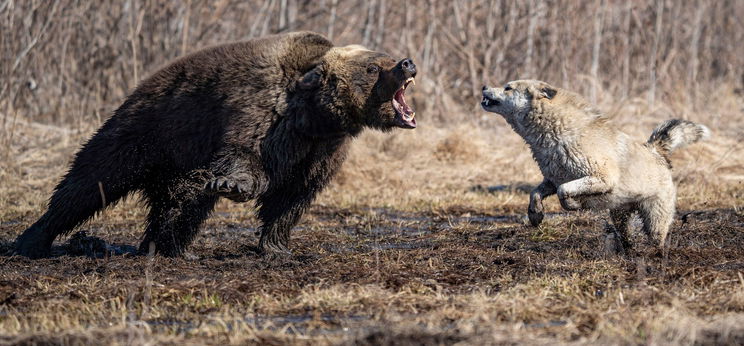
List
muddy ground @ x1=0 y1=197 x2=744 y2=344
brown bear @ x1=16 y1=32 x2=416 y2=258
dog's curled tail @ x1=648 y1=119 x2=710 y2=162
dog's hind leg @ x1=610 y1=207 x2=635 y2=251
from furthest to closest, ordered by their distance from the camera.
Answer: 1. dog's curled tail @ x1=648 y1=119 x2=710 y2=162
2. dog's hind leg @ x1=610 y1=207 x2=635 y2=251
3. brown bear @ x1=16 y1=32 x2=416 y2=258
4. muddy ground @ x1=0 y1=197 x2=744 y2=344

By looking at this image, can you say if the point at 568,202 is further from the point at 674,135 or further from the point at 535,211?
the point at 674,135

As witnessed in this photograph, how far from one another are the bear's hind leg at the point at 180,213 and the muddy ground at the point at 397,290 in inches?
7.9

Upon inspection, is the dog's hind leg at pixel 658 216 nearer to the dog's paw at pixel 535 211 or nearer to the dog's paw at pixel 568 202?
the dog's paw at pixel 568 202

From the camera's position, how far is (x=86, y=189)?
7891mm

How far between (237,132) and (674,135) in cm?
346

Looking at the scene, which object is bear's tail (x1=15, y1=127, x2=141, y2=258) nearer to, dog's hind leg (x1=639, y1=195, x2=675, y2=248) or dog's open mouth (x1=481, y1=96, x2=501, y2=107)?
dog's open mouth (x1=481, y1=96, x2=501, y2=107)

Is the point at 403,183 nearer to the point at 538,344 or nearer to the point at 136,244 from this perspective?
the point at 136,244

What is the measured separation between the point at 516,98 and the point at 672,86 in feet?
34.6

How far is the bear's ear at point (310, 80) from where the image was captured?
7.55 meters

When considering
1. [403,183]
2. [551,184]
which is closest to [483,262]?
[551,184]

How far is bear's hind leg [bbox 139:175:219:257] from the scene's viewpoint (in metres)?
7.54

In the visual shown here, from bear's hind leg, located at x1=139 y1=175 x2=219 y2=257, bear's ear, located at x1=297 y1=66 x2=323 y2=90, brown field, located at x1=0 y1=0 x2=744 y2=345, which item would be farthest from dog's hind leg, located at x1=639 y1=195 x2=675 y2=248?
bear's hind leg, located at x1=139 y1=175 x2=219 y2=257

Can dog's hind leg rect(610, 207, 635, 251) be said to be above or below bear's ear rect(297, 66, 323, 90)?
below

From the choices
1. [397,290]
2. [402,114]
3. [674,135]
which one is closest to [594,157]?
[674,135]
